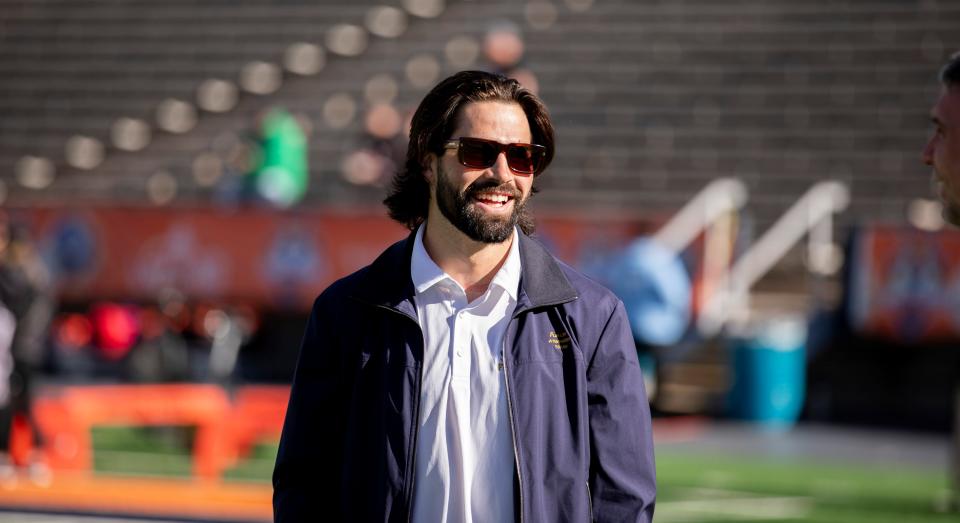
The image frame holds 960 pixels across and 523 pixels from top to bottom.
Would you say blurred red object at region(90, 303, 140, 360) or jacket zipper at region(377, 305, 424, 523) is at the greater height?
jacket zipper at region(377, 305, 424, 523)

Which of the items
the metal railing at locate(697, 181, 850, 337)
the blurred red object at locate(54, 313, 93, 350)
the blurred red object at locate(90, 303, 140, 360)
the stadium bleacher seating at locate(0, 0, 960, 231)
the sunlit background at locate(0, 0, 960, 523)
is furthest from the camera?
the stadium bleacher seating at locate(0, 0, 960, 231)

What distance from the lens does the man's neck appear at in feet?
12.5

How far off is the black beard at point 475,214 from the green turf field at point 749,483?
6812 millimetres

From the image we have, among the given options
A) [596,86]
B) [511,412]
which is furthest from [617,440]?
[596,86]

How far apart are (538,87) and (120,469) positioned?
12244 mm

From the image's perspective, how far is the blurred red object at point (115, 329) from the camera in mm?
19641

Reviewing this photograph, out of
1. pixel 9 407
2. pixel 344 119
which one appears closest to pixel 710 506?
pixel 9 407

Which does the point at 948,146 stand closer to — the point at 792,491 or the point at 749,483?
the point at 792,491

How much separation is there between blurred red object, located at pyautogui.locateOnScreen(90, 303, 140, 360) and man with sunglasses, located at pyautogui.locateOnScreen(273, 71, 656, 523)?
16257mm

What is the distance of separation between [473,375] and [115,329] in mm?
16536

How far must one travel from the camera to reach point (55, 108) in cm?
2773

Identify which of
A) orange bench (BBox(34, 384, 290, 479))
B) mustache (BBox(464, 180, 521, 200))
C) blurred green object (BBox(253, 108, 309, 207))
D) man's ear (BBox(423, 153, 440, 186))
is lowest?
orange bench (BBox(34, 384, 290, 479))

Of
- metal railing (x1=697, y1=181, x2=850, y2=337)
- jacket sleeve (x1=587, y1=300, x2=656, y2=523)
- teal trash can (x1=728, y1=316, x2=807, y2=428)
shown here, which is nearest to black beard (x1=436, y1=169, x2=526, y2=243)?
jacket sleeve (x1=587, y1=300, x2=656, y2=523)

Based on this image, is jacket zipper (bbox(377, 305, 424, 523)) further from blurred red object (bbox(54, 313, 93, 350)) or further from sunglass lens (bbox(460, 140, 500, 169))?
blurred red object (bbox(54, 313, 93, 350))
